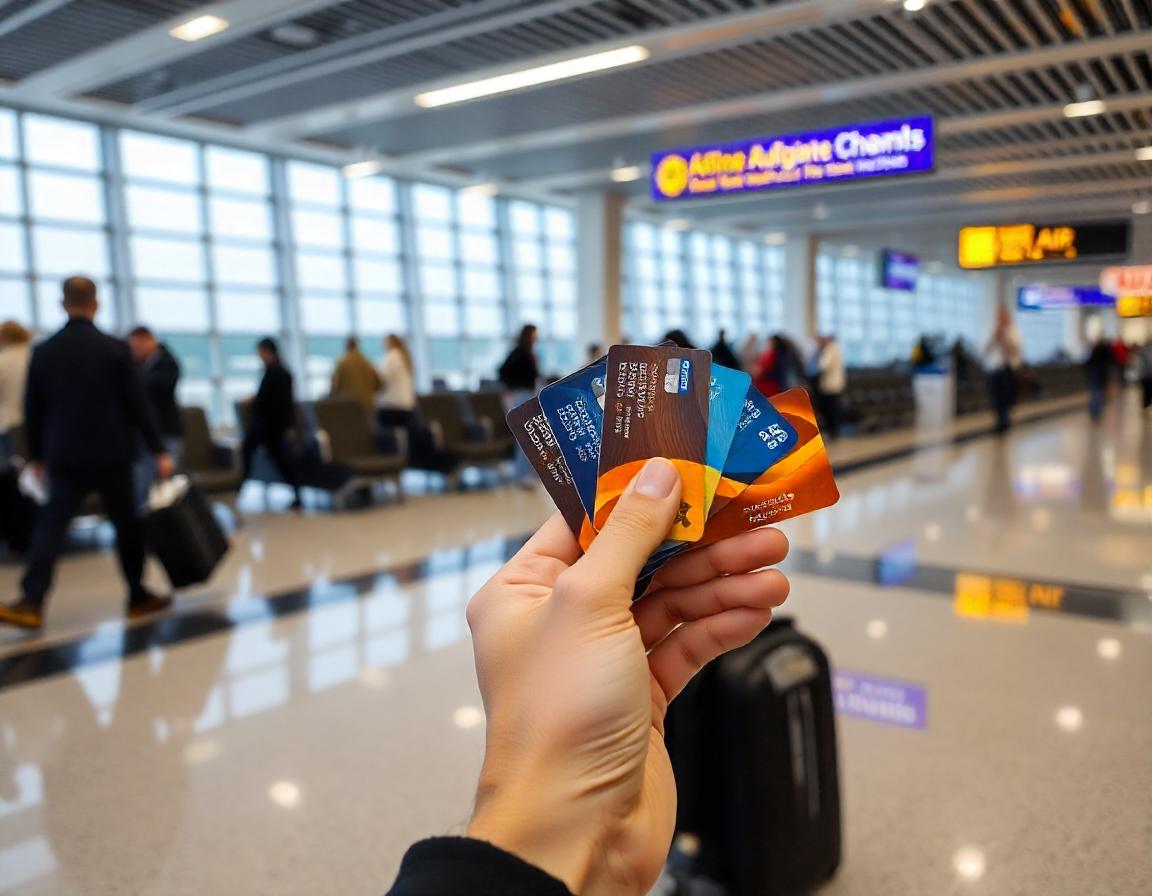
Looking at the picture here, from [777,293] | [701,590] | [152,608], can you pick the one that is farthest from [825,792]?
[777,293]

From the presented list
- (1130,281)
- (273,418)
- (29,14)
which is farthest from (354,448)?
(1130,281)

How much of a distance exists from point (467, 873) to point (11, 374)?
7.36 metres

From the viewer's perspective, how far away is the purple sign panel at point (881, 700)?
345cm

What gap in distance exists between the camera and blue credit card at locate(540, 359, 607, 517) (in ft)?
3.29

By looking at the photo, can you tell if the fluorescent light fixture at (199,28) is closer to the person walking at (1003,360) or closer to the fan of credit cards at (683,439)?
the fan of credit cards at (683,439)

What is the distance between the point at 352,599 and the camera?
5.29 m

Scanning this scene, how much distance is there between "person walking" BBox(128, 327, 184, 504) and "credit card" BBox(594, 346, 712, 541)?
23.9 feet

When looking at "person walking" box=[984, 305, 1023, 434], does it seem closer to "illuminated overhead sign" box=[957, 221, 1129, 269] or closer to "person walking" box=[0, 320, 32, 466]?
"illuminated overhead sign" box=[957, 221, 1129, 269]

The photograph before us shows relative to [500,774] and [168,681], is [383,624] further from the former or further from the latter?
[500,774]

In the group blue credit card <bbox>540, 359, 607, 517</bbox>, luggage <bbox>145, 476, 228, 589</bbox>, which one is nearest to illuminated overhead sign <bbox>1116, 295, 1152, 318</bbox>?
blue credit card <bbox>540, 359, 607, 517</bbox>

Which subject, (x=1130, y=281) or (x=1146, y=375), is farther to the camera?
(x=1146, y=375)

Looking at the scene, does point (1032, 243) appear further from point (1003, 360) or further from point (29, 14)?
point (1003, 360)

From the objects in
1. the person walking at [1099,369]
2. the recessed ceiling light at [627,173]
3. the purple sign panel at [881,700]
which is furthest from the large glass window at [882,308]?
the purple sign panel at [881,700]

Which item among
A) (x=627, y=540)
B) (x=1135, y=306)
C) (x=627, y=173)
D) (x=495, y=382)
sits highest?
(x=627, y=173)
